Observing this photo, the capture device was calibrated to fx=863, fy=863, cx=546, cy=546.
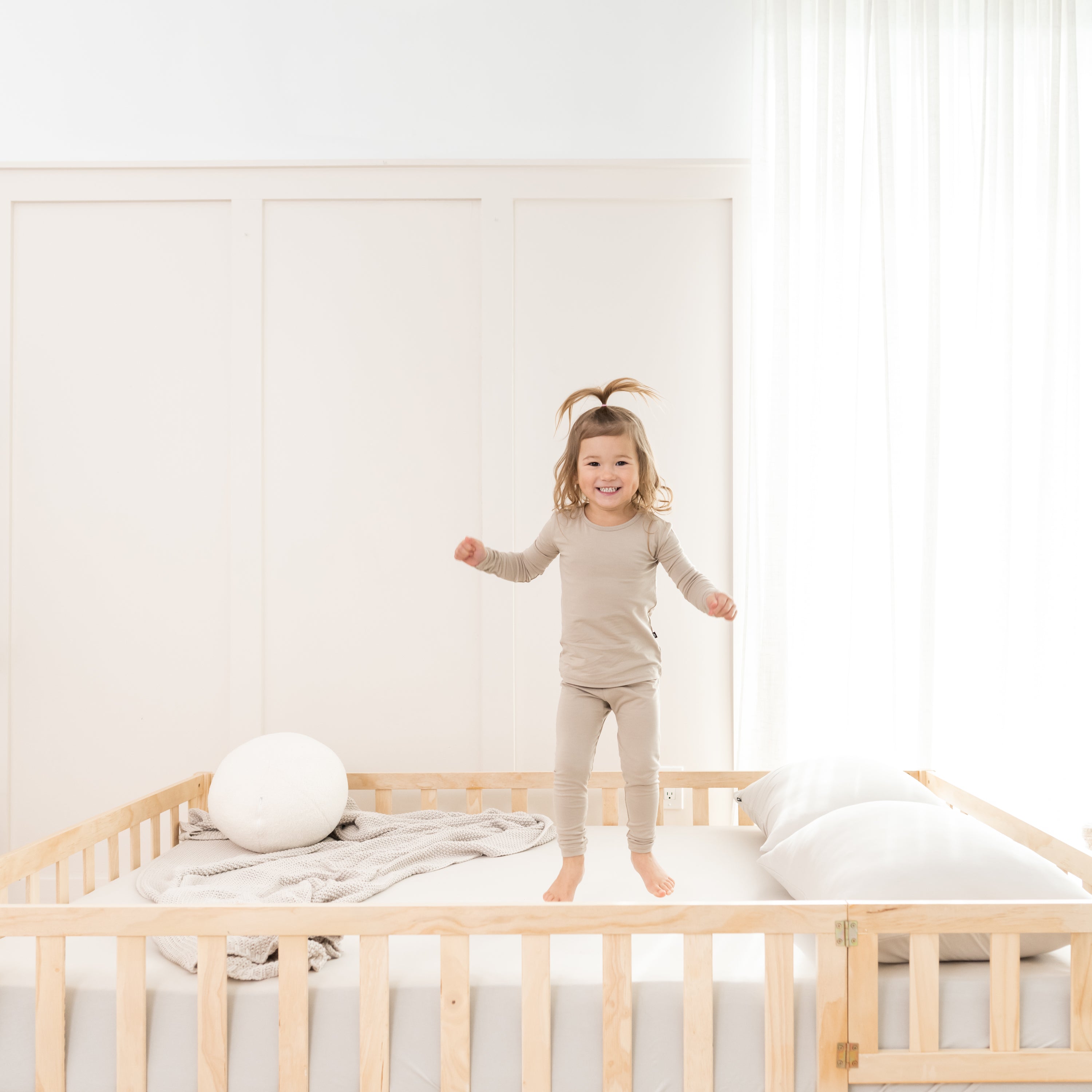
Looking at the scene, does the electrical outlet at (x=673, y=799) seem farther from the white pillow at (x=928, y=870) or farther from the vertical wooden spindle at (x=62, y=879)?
the vertical wooden spindle at (x=62, y=879)

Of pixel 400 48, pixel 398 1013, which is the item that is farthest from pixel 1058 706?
pixel 400 48

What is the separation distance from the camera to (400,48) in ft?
7.52

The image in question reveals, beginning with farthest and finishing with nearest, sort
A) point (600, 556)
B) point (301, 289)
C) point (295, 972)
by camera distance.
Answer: point (301, 289)
point (600, 556)
point (295, 972)

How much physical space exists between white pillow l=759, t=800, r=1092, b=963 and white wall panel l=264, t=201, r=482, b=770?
1138 millimetres

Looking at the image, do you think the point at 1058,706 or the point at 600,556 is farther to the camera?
the point at 1058,706

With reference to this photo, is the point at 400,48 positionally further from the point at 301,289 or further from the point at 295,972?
the point at 295,972

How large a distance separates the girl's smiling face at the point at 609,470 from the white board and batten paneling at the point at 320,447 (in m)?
0.94

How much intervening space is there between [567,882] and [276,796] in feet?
2.35

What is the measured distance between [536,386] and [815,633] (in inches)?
38.1

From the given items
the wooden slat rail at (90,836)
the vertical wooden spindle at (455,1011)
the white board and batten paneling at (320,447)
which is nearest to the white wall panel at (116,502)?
the white board and batten paneling at (320,447)

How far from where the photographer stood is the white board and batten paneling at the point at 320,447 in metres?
2.29

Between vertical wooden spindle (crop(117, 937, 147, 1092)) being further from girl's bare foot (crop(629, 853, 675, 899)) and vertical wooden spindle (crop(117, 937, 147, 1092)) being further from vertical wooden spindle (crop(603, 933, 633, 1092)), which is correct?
girl's bare foot (crop(629, 853, 675, 899))

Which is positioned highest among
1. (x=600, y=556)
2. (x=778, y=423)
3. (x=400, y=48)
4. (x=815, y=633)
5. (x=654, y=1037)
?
(x=400, y=48)

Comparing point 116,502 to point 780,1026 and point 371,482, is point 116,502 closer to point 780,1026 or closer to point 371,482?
point 371,482
